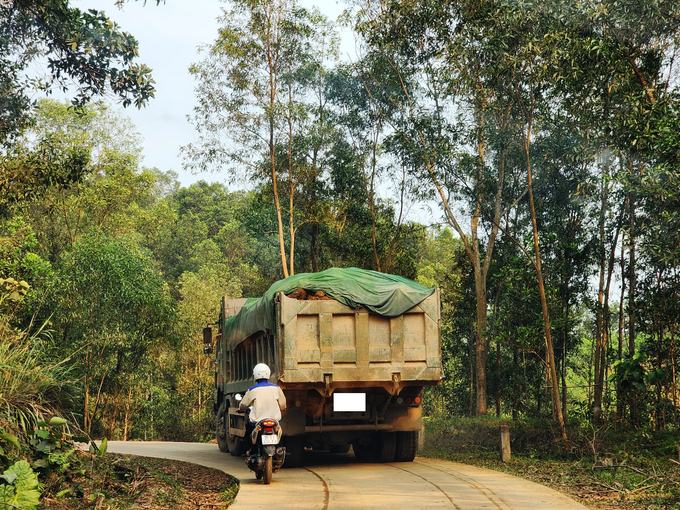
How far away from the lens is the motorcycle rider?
9961mm

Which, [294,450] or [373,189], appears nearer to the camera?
[294,450]

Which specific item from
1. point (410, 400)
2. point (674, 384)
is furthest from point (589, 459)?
point (410, 400)

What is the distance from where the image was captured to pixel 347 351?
36.9 feet

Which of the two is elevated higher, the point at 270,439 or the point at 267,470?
the point at 270,439

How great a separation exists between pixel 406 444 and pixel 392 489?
3719mm

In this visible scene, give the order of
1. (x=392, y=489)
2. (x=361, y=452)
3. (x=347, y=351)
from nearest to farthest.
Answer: (x=392, y=489)
(x=347, y=351)
(x=361, y=452)

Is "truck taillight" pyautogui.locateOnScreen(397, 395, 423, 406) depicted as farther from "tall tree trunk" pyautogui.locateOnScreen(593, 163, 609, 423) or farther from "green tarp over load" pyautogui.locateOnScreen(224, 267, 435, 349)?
"tall tree trunk" pyautogui.locateOnScreen(593, 163, 609, 423)

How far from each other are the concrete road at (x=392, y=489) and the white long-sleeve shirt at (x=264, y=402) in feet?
3.03

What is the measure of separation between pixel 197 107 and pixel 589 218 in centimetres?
1540

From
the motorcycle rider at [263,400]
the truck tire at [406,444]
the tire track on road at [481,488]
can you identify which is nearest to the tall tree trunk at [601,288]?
the truck tire at [406,444]

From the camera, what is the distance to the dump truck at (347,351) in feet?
36.3

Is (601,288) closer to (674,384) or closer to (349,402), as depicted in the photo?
(674,384)

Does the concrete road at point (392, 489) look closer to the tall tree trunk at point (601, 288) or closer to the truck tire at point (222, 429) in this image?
the truck tire at point (222, 429)

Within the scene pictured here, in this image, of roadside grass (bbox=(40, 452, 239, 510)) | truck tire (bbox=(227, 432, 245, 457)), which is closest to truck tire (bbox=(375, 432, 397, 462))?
roadside grass (bbox=(40, 452, 239, 510))
